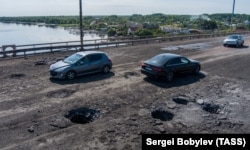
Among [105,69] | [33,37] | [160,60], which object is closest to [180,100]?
[160,60]

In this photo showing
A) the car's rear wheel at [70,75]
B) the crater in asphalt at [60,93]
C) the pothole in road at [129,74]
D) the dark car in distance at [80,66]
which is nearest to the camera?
the crater in asphalt at [60,93]

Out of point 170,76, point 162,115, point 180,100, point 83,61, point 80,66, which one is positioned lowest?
point 162,115

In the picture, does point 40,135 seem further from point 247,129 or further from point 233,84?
point 233,84

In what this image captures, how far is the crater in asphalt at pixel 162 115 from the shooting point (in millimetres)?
11071

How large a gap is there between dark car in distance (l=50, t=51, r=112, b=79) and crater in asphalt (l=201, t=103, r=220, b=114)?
7512 millimetres

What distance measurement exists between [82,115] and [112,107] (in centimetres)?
148

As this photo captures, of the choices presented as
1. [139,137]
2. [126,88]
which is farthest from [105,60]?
[139,137]

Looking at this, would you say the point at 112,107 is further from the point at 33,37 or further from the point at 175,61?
the point at 33,37

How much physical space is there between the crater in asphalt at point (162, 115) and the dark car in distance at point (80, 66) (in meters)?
6.55

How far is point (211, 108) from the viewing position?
12.4 metres

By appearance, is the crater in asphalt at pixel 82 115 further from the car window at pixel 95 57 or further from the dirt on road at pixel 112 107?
the car window at pixel 95 57

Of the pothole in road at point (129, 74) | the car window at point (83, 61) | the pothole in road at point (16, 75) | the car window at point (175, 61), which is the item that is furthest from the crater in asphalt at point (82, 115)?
the pothole in road at point (16, 75)

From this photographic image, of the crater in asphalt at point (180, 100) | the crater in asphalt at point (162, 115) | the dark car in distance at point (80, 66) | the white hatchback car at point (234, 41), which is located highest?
the white hatchback car at point (234, 41)

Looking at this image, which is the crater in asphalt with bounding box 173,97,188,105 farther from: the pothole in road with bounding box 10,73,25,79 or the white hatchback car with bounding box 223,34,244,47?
the white hatchback car with bounding box 223,34,244,47
